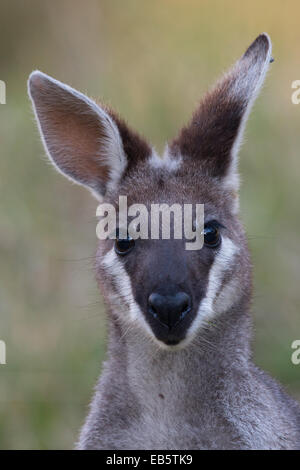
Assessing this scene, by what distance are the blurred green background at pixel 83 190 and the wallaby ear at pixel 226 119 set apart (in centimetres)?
194

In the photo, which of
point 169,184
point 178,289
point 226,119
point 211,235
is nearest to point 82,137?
point 169,184

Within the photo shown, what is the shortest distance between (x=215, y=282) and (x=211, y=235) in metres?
0.28

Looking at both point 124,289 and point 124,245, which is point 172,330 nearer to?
point 124,289

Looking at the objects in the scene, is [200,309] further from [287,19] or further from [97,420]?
[287,19]

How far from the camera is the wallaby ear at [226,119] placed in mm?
6605

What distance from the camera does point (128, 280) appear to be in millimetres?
6191

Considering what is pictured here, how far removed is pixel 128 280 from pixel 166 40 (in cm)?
542

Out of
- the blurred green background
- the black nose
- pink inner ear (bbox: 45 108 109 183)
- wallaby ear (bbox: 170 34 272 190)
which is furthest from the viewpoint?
the blurred green background

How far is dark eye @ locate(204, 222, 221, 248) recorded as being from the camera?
628cm

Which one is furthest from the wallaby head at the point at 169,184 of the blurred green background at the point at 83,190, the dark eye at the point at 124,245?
the blurred green background at the point at 83,190

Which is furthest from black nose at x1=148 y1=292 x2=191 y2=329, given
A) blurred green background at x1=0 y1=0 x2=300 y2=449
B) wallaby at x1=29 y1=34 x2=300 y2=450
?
blurred green background at x1=0 y1=0 x2=300 y2=449

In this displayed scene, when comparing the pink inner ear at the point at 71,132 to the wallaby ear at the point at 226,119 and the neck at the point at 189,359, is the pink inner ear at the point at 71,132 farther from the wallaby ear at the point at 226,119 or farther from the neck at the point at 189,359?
the neck at the point at 189,359

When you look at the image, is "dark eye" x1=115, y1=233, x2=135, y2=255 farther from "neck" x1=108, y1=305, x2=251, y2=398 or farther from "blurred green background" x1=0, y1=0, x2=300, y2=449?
"blurred green background" x1=0, y1=0, x2=300, y2=449
